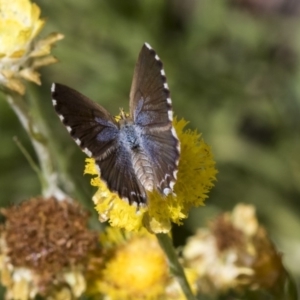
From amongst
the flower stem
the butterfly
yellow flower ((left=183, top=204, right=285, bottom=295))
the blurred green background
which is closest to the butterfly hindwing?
the butterfly

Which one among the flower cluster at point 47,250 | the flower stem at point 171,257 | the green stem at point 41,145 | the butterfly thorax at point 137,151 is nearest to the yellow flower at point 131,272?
the flower cluster at point 47,250

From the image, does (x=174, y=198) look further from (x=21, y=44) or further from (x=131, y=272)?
(x=21, y=44)

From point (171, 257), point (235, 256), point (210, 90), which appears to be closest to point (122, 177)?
point (171, 257)

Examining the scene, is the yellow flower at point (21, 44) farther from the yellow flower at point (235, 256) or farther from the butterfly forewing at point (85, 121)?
the yellow flower at point (235, 256)

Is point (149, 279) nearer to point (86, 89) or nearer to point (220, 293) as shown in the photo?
point (220, 293)

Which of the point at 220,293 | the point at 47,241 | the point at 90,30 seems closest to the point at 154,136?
the point at 47,241

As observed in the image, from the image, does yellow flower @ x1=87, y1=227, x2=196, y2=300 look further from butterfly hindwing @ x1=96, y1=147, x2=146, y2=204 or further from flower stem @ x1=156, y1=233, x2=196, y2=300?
butterfly hindwing @ x1=96, y1=147, x2=146, y2=204
